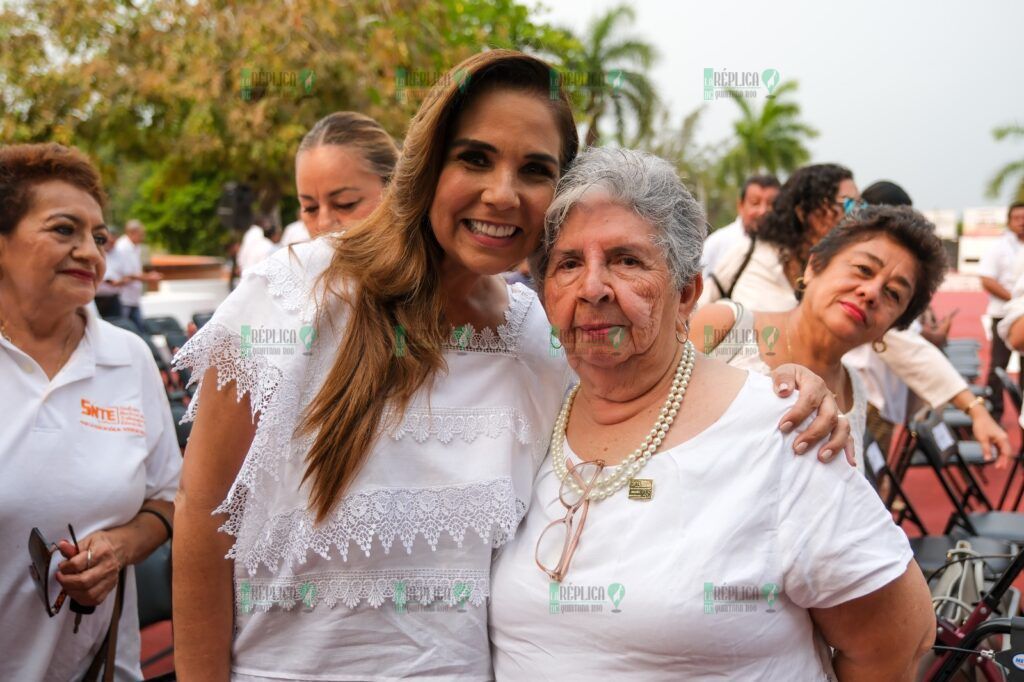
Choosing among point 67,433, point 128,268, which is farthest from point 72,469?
point 128,268

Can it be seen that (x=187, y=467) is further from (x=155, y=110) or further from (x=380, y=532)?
(x=155, y=110)

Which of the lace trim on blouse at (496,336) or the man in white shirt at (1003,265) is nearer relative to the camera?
the lace trim on blouse at (496,336)

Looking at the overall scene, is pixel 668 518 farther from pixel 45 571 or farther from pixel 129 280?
pixel 129 280

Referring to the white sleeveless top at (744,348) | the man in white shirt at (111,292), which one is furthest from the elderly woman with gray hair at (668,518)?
the man in white shirt at (111,292)

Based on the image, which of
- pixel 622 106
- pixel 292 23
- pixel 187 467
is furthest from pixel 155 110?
pixel 187 467

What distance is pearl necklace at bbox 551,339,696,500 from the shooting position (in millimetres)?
Answer: 1895

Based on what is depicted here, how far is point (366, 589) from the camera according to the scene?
1.86 metres

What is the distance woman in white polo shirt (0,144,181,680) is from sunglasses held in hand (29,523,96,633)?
0.02 m

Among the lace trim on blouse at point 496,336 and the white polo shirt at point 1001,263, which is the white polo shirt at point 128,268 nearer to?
the white polo shirt at point 1001,263

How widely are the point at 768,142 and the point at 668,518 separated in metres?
45.2

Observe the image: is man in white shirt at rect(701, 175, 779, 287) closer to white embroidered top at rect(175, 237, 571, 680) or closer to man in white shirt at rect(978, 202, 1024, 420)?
man in white shirt at rect(978, 202, 1024, 420)

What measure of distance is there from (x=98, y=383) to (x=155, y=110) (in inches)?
760

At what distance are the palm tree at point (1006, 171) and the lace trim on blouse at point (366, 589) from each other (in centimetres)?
3749

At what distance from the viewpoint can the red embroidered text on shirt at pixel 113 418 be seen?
8.60ft
